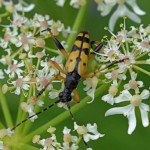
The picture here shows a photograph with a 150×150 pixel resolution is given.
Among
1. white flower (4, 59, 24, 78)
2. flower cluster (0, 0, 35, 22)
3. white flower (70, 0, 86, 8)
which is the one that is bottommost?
white flower (4, 59, 24, 78)

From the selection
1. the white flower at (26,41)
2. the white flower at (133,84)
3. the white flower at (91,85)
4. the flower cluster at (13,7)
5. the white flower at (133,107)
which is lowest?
the white flower at (133,107)

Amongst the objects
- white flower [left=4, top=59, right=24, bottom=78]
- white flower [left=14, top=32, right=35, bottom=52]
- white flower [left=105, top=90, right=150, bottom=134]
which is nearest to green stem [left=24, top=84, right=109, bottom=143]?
white flower [left=105, top=90, right=150, bottom=134]

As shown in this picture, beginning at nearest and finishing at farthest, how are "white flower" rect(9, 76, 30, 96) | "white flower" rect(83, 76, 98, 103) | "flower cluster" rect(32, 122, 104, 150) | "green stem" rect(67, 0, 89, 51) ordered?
"flower cluster" rect(32, 122, 104, 150) → "white flower" rect(83, 76, 98, 103) → "white flower" rect(9, 76, 30, 96) → "green stem" rect(67, 0, 89, 51)

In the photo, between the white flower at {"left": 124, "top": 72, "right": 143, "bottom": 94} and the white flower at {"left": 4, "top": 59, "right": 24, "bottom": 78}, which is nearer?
the white flower at {"left": 124, "top": 72, "right": 143, "bottom": 94}

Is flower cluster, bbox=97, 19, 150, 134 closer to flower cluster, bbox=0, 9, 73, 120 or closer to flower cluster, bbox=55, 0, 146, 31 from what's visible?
flower cluster, bbox=0, 9, 73, 120

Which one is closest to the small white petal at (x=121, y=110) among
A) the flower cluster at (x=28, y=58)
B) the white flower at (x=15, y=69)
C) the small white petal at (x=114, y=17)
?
the flower cluster at (x=28, y=58)

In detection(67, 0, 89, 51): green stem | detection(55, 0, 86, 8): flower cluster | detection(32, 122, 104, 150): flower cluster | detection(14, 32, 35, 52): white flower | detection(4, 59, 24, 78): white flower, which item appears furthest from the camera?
detection(55, 0, 86, 8): flower cluster

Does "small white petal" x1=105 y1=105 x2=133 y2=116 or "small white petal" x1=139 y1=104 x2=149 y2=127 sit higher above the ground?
"small white petal" x1=105 y1=105 x2=133 y2=116

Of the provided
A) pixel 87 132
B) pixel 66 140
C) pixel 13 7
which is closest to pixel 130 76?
pixel 87 132

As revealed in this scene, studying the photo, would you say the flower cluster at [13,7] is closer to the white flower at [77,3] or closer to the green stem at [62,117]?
the white flower at [77,3]

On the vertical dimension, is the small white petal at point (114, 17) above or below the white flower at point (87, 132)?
above

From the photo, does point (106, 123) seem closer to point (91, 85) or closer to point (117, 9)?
point (91, 85)
